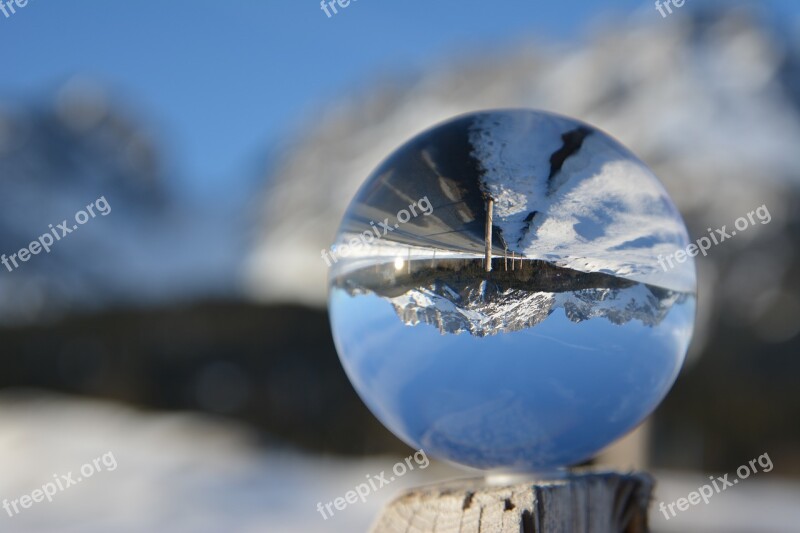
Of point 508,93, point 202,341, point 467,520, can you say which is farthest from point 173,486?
point 508,93

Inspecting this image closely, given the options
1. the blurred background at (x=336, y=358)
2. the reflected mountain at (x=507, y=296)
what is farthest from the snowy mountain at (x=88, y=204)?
the reflected mountain at (x=507, y=296)

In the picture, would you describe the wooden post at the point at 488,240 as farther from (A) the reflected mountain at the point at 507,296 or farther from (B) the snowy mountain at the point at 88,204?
(B) the snowy mountain at the point at 88,204

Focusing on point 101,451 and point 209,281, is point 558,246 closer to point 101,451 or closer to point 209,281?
point 101,451

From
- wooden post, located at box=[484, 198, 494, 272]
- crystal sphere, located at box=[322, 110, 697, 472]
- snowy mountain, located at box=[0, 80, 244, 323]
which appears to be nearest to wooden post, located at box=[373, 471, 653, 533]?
crystal sphere, located at box=[322, 110, 697, 472]

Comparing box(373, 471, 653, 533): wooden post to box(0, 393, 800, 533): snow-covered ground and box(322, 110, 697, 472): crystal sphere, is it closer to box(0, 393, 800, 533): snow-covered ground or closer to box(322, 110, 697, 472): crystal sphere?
box(322, 110, 697, 472): crystal sphere

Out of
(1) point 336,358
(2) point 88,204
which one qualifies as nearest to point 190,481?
(1) point 336,358

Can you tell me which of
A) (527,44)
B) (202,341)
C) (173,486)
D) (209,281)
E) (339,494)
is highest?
(527,44)
